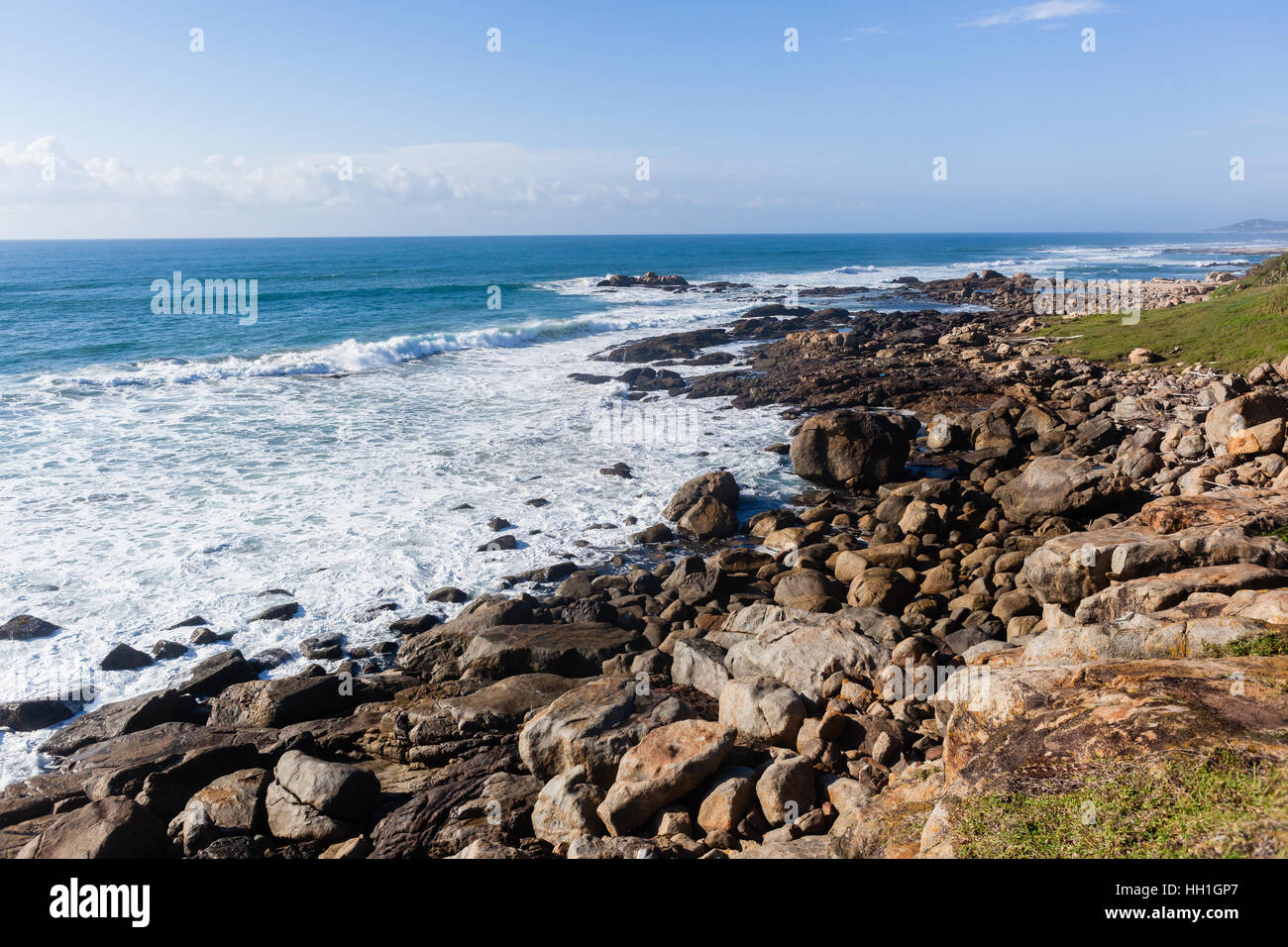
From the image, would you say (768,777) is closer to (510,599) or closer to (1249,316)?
(510,599)

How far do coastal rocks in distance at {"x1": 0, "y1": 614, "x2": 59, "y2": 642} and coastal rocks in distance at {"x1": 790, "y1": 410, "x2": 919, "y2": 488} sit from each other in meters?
16.7

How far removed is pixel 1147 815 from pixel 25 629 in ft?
51.6

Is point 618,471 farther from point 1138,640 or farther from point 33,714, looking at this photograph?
point 1138,640

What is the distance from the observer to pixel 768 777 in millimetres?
7016

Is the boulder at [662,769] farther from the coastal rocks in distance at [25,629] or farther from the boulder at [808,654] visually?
the coastal rocks in distance at [25,629]

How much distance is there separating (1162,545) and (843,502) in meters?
9.45

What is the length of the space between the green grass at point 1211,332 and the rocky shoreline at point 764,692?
6020 mm

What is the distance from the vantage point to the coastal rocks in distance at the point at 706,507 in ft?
56.1

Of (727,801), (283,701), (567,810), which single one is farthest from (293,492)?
(727,801)

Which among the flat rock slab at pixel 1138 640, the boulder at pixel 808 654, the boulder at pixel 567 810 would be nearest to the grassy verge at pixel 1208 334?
the flat rock slab at pixel 1138 640

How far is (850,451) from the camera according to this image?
20.0 m

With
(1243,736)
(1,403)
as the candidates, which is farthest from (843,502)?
(1,403)

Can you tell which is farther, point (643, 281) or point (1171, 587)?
point (643, 281)

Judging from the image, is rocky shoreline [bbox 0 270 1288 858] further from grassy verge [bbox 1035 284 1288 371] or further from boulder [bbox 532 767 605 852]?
grassy verge [bbox 1035 284 1288 371]
